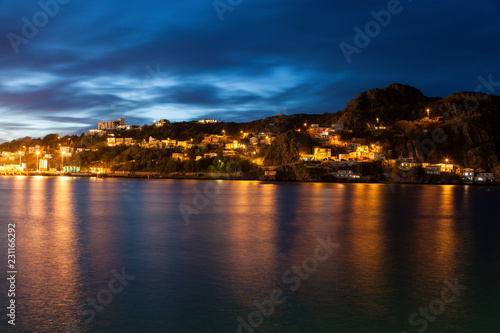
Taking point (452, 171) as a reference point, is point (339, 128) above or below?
above

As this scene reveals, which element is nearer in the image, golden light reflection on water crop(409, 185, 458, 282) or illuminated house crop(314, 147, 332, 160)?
golden light reflection on water crop(409, 185, 458, 282)

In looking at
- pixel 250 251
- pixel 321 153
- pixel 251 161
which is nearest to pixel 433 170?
pixel 321 153

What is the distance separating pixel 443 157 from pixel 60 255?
8474 cm

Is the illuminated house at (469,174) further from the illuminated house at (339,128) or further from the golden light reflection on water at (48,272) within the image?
the golden light reflection on water at (48,272)

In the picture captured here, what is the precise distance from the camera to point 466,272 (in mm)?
11750

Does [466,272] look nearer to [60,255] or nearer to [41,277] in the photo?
[41,277]

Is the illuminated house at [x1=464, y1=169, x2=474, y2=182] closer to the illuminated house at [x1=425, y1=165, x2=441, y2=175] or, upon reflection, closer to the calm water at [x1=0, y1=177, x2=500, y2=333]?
the illuminated house at [x1=425, y1=165, x2=441, y2=175]

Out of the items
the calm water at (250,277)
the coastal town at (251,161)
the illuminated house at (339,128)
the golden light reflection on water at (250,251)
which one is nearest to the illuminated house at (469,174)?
the coastal town at (251,161)

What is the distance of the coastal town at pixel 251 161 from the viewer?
259 ft

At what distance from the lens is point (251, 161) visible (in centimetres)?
9694

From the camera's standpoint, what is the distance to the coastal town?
79.0 meters

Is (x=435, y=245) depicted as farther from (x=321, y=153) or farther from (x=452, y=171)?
(x=321, y=153)

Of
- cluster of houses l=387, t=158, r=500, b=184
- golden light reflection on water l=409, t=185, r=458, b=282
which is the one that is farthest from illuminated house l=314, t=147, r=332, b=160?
golden light reflection on water l=409, t=185, r=458, b=282

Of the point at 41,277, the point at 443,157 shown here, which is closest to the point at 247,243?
the point at 41,277
